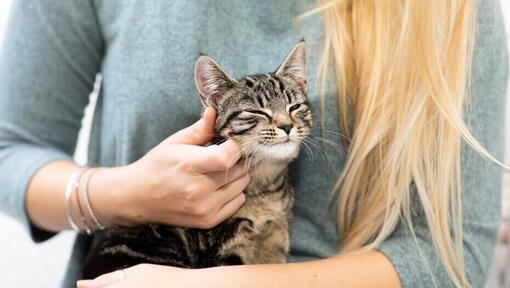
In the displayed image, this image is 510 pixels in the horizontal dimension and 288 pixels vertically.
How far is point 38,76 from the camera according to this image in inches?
37.1

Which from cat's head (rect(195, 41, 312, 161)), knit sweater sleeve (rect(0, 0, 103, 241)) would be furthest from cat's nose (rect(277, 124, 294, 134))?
knit sweater sleeve (rect(0, 0, 103, 241))

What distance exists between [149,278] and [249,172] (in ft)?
0.82

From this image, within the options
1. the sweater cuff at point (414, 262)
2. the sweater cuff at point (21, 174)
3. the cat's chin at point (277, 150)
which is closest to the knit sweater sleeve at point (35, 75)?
the sweater cuff at point (21, 174)

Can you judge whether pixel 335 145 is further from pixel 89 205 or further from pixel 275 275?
pixel 89 205

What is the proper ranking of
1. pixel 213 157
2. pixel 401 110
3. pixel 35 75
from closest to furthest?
pixel 213 157, pixel 401 110, pixel 35 75

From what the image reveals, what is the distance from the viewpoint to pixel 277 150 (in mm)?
792

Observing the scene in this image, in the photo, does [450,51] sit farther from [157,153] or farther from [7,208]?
[7,208]

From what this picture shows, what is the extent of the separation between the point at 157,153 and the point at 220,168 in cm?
12

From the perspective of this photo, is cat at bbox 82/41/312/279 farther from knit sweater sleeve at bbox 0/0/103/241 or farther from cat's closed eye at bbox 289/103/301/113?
knit sweater sleeve at bbox 0/0/103/241

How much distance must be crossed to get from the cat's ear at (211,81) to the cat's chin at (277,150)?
0.11 meters

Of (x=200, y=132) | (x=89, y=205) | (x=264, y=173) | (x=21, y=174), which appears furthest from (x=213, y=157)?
(x=21, y=174)

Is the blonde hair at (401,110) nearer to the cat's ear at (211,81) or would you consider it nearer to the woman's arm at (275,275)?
the woman's arm at (275,275)

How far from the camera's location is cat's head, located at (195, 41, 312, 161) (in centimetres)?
78

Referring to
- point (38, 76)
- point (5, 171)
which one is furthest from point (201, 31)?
point (5, 171)
